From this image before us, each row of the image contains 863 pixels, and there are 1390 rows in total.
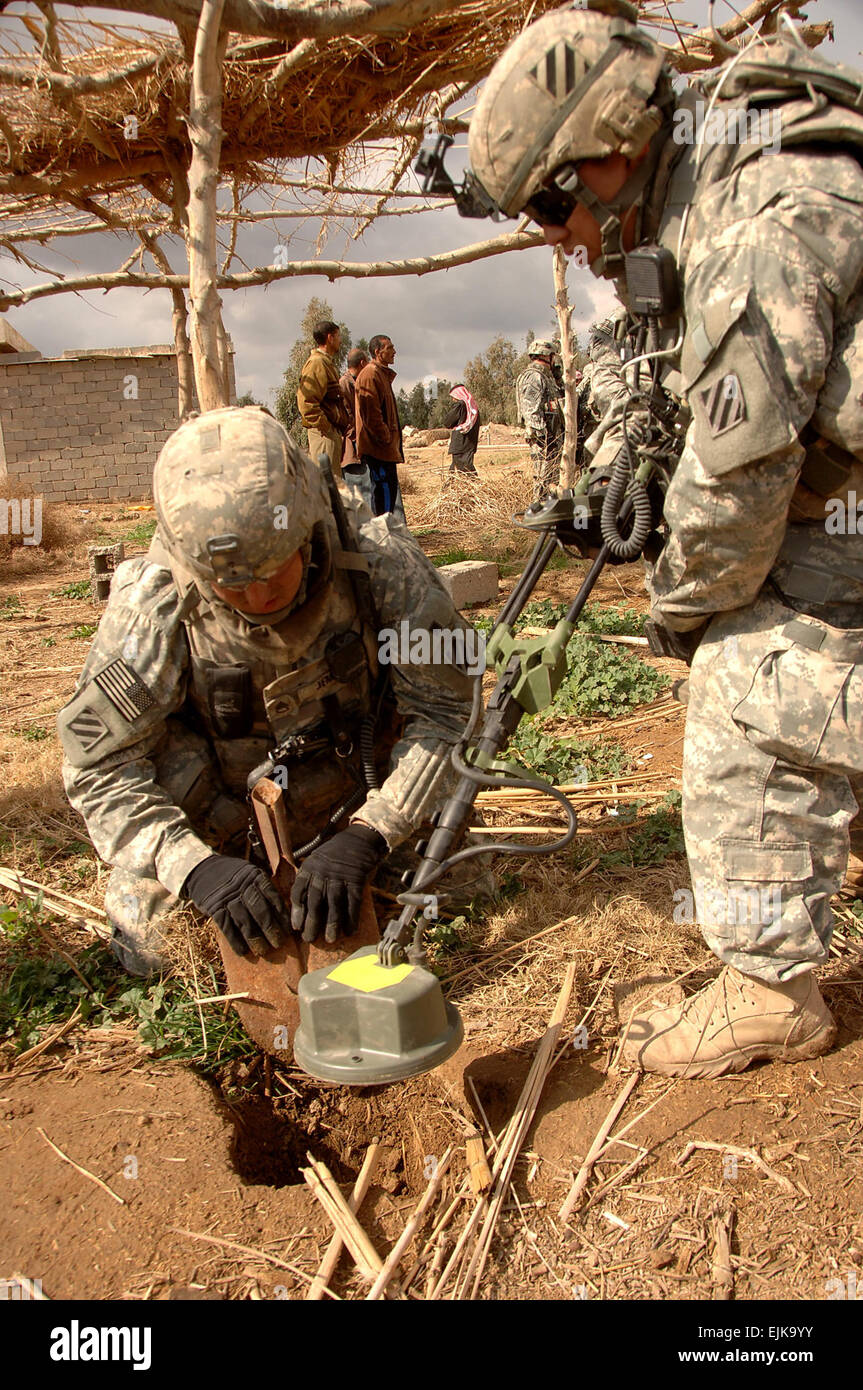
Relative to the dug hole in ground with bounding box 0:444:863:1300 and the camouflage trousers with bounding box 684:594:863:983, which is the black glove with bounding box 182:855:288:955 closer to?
the dug hole in ground with bounding box 0:444:863:1300

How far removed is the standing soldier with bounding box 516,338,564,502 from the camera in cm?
1072

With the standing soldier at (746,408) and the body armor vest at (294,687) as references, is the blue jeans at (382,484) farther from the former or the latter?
the standing soldier at (746,408)

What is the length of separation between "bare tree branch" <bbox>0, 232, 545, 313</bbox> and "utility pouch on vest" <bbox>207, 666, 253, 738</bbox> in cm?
338

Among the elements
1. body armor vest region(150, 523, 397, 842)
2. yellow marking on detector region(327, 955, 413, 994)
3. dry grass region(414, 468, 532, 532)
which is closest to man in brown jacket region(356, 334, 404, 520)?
dry grass region(414, 468, 532, 532)

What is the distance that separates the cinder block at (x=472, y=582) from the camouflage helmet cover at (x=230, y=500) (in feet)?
15.3

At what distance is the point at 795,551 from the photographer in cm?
209

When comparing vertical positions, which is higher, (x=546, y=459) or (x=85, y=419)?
(x=85, y=419)

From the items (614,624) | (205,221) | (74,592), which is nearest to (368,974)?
(205,221)

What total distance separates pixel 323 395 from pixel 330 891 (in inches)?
280

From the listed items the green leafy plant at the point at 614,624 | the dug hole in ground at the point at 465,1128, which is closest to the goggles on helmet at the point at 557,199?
the dug hole in ground at the point at 465,1128

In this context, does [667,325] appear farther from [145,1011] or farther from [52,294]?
[52,294]

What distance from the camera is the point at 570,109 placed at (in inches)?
75.0

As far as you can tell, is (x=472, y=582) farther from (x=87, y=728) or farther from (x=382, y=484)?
(x=87, y=728)

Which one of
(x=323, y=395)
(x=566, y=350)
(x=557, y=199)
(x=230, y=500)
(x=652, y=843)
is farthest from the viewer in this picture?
(x=323, y=395)
